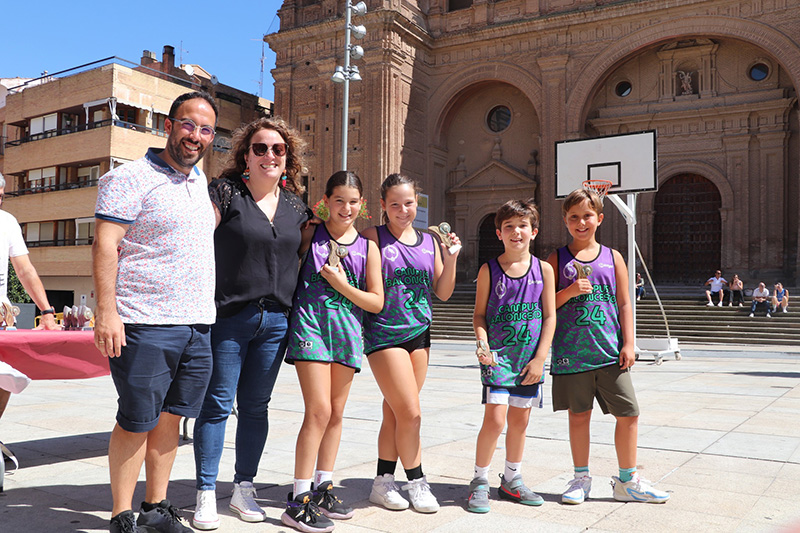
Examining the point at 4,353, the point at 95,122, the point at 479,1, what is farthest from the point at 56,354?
the point at 95,122

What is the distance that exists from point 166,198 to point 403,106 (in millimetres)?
29128

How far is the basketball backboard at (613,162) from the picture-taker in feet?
53.9

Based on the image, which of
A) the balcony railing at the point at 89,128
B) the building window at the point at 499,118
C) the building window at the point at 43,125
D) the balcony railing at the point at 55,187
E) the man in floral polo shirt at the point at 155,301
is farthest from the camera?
the building window at the point at 43,125

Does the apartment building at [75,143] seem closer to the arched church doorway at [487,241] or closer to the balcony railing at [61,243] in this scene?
the balcony railing at [61,243]

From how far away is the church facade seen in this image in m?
27.3

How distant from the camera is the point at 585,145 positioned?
18.4 metres

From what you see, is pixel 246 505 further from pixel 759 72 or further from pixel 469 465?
pixel 759 72

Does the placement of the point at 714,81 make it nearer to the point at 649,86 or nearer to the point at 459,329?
the point at 649,86

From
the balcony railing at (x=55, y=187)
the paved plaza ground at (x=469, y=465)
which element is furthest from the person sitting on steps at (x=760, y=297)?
the balcony railing at (x=55, y=187)

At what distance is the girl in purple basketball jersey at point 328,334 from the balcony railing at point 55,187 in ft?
116

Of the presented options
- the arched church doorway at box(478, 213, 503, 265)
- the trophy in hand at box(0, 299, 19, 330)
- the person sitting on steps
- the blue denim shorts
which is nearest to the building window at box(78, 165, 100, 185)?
the arched church doorway at box(478, 213, 503, 265)

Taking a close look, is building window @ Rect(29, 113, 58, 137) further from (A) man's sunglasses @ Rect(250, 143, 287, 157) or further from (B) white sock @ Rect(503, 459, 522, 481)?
(B) white sock @ Rect(503, 459, 522, 481)

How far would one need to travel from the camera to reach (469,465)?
16.8 feet

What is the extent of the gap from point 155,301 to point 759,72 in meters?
29.9
